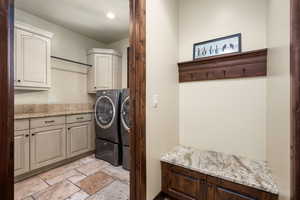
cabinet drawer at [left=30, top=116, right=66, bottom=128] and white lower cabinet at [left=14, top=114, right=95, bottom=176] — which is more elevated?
cabinet drawer at [left=30, top=116, right=66, bottom=128]

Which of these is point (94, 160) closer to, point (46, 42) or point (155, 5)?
point (46, 42)

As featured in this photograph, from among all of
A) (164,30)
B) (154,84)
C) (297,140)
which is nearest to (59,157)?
(154,84)

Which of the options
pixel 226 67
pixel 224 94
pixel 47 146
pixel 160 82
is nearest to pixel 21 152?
pixel 47 146

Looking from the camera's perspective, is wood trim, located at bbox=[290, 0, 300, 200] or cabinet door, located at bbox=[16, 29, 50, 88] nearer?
wood trim, located at bbox=[290, 0, 300, 200]

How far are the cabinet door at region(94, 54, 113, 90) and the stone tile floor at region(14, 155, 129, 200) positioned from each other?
1.76m

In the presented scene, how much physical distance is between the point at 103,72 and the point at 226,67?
261cm

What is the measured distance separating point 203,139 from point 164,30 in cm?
150

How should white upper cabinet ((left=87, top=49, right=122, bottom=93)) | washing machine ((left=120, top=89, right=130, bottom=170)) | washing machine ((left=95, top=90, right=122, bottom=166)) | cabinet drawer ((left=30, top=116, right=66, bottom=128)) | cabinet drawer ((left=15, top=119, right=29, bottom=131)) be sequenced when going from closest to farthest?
1. cabinet drawer ((left=15, top=119, right=29, bottom=131))
2. cabinet drawer ((left=30, top=116, right=66, bottom=128))
3. washing machine ((left=120, top=89, right=130, bottom=170))
4. washing machine ((left=95, top=90, right=122, bottom=166))
5. white upper cabinet ((left=87, top=49, right=122, bottom=93))

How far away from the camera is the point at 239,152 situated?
5.24ft

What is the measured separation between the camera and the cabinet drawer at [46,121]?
6.69 feet

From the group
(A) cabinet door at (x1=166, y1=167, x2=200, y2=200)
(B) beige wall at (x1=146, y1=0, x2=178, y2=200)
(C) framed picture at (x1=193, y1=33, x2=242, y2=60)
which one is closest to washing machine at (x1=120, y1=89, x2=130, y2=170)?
(B) beige wall at (x1=146, y1=0, x2=178, y2=200)

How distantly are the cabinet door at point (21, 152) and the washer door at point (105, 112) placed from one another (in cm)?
106

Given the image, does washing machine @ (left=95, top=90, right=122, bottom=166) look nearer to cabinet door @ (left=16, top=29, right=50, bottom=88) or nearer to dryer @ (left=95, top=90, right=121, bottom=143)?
dryer @ (left=95, top=90, right=121, bottom=143)

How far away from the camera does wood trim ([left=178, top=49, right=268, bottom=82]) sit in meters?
1.46
